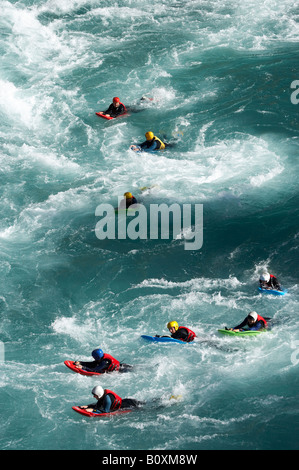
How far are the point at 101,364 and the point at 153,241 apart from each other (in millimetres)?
5763

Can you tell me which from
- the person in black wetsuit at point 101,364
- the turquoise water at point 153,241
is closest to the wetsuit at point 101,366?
the person in black wetsuit at point 101,364

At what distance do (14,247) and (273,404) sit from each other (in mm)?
10730

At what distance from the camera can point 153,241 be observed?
1988 centimetres

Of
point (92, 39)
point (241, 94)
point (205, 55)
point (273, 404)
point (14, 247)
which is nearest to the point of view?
point (273, 404)

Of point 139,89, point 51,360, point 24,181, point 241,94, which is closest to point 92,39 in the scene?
point 139,89

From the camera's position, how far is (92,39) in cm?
3338

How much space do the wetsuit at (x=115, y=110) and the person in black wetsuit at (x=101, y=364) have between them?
1388 centimetres

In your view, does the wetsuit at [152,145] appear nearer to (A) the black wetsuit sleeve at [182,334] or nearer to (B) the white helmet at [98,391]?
(A) the black wetsuit sleeve at [182,334]

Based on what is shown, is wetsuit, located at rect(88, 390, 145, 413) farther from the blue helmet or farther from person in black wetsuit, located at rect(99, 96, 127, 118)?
person in black wetsuit, located at rect(99, 96, 127, 118)

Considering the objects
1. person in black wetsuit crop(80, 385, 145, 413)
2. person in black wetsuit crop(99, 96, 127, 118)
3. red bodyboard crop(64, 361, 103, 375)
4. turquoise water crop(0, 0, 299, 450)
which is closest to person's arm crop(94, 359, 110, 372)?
red bodyboard crop(64, 361, 103, 375)

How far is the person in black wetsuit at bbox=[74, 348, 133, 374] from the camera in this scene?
50.1ft

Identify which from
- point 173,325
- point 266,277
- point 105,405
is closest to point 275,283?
point 266,277

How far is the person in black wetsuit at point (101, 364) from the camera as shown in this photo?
15.3 m

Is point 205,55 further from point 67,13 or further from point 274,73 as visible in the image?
point 67,13
